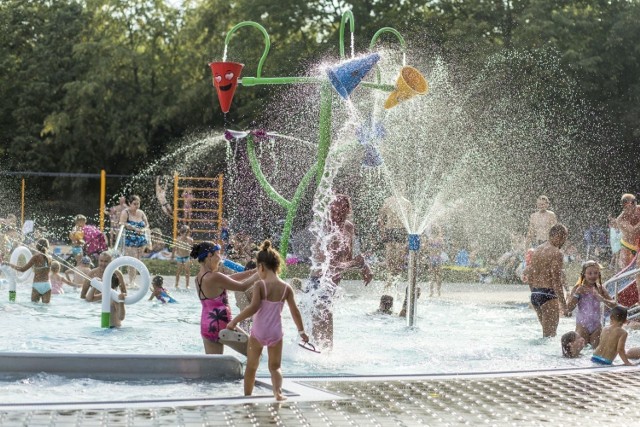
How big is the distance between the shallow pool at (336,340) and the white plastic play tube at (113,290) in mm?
239

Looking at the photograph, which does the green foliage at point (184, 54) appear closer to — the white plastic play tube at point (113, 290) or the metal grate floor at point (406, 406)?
the white plastic play tube at point (113, 290)

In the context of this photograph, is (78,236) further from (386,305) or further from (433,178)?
(433,178)

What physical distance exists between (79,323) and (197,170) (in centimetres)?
2264

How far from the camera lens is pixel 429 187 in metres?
22.5

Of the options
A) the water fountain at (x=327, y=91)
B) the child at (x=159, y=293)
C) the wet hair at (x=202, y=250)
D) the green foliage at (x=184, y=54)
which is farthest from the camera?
the green foliage at (x=184, y=54)

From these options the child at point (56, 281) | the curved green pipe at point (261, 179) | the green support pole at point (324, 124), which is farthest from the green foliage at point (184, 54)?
the green support pole at point (324, 124)

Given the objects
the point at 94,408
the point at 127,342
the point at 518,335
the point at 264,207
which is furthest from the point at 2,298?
the point at 264,207

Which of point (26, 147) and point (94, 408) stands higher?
point (26, 147)

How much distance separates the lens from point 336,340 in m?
10.8

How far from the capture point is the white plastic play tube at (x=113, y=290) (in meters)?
10.8

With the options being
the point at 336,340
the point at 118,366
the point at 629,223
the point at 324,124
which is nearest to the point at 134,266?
the point at 336,340

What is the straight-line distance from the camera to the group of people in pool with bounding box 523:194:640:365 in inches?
352

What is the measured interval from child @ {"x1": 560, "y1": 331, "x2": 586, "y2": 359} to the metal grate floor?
193 cm

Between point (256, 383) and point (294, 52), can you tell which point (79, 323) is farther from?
point (294, 52)
